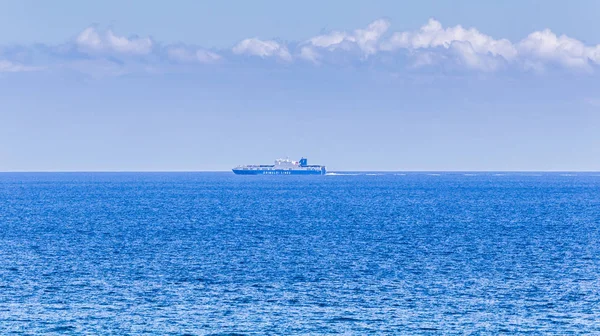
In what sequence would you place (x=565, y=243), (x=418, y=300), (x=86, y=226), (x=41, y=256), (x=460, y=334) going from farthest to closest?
(x=86, y=226), (x=565, y=243), (x=41, y=256), (x=418, y=300), (x=460, y=334)

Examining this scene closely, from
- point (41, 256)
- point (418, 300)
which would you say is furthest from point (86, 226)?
point (418, 300)

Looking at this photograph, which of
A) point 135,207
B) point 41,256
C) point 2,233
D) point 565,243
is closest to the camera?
point 41,256

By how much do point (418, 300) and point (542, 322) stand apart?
876 centimetres

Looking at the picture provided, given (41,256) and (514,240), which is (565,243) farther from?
(41,256)

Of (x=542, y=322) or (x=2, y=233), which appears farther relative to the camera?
(x=2, y=233)

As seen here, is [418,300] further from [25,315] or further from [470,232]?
[470,232]

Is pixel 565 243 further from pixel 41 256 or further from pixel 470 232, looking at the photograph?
pixel 41 256

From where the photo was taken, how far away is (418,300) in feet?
193

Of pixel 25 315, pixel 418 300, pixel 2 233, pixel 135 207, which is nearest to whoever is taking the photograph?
pixel 25 315

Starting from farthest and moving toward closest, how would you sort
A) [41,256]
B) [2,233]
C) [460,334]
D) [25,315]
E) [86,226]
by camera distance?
[86,226]
[2,233]
[41,256]
[25,315]
[460,334]

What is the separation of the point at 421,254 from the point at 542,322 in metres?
30.8

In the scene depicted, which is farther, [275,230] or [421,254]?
[275,230]

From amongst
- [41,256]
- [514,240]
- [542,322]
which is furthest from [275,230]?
[542,322]

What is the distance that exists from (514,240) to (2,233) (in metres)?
56.0
